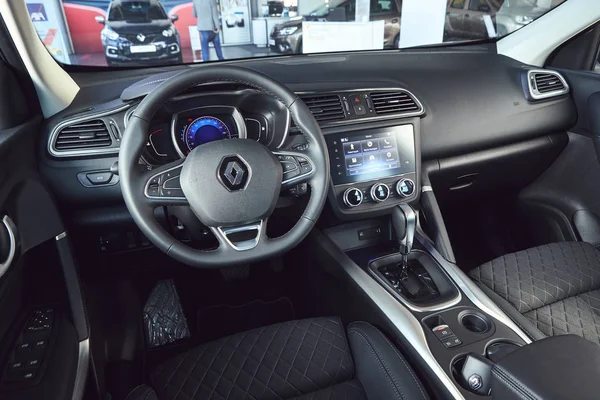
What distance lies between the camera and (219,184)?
1008mm

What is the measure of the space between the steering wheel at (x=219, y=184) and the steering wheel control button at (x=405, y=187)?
1.62 ft

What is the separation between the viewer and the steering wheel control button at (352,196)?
1457 millimetres

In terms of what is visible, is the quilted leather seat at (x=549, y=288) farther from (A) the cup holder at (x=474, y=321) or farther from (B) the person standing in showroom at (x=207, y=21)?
(B) the person standing in showroom at (x=207, y=21)

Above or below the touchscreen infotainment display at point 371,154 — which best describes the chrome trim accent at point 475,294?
below

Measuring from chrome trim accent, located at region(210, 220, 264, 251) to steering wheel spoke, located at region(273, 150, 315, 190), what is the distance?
0.39 ft

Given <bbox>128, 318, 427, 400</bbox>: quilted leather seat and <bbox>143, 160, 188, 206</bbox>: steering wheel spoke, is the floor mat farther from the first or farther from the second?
<bbox>143, 160, 188, 206</bbox>: steering wheel spoke

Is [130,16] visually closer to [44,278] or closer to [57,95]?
[57,95]

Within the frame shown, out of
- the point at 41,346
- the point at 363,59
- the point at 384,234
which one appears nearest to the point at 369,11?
the point at 363,59

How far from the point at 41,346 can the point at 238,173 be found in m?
0.63

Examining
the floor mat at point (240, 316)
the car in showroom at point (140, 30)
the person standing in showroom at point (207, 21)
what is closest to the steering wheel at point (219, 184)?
the floor mat at point (240, 316)

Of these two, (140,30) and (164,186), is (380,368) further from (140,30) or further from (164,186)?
(140,30)

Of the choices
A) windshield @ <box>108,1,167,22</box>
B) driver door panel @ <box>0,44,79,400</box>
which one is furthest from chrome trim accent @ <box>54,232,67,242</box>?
windshield @ <box>108,1,167,22</box>

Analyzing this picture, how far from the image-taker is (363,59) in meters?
1.83

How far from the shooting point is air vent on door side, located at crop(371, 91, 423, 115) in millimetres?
1500
